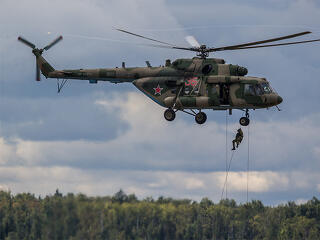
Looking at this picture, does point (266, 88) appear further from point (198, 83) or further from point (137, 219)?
point (137, 219)

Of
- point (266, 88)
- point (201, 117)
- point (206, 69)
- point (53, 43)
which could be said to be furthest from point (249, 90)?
point (53, 43)

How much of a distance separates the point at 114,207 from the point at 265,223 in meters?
51.3

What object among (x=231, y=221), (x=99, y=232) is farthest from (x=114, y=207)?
(x=231, y=221)

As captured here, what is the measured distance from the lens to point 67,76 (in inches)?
2579

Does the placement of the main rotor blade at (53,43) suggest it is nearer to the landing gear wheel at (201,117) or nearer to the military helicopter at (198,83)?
the military helicopter at (198,83)

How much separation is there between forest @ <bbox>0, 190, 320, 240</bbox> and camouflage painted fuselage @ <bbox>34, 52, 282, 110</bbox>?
27.0ft

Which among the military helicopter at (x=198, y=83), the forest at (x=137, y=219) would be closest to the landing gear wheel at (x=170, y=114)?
the military helicopter at (x=198, y=83)

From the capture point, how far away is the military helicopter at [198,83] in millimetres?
62781

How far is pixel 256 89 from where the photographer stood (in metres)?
62.9

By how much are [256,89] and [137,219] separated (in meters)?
15.8

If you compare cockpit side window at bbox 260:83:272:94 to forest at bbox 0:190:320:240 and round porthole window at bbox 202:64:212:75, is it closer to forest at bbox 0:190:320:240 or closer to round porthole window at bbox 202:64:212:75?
round porthole window at bbox 202:64:212:75

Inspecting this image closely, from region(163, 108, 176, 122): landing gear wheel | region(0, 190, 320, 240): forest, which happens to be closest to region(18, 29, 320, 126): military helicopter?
region(163, 108, 176, 122): landing gear wheel

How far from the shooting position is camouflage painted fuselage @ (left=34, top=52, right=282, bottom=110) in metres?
62.8

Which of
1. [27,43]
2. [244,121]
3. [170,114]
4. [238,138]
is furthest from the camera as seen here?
[27,43]
